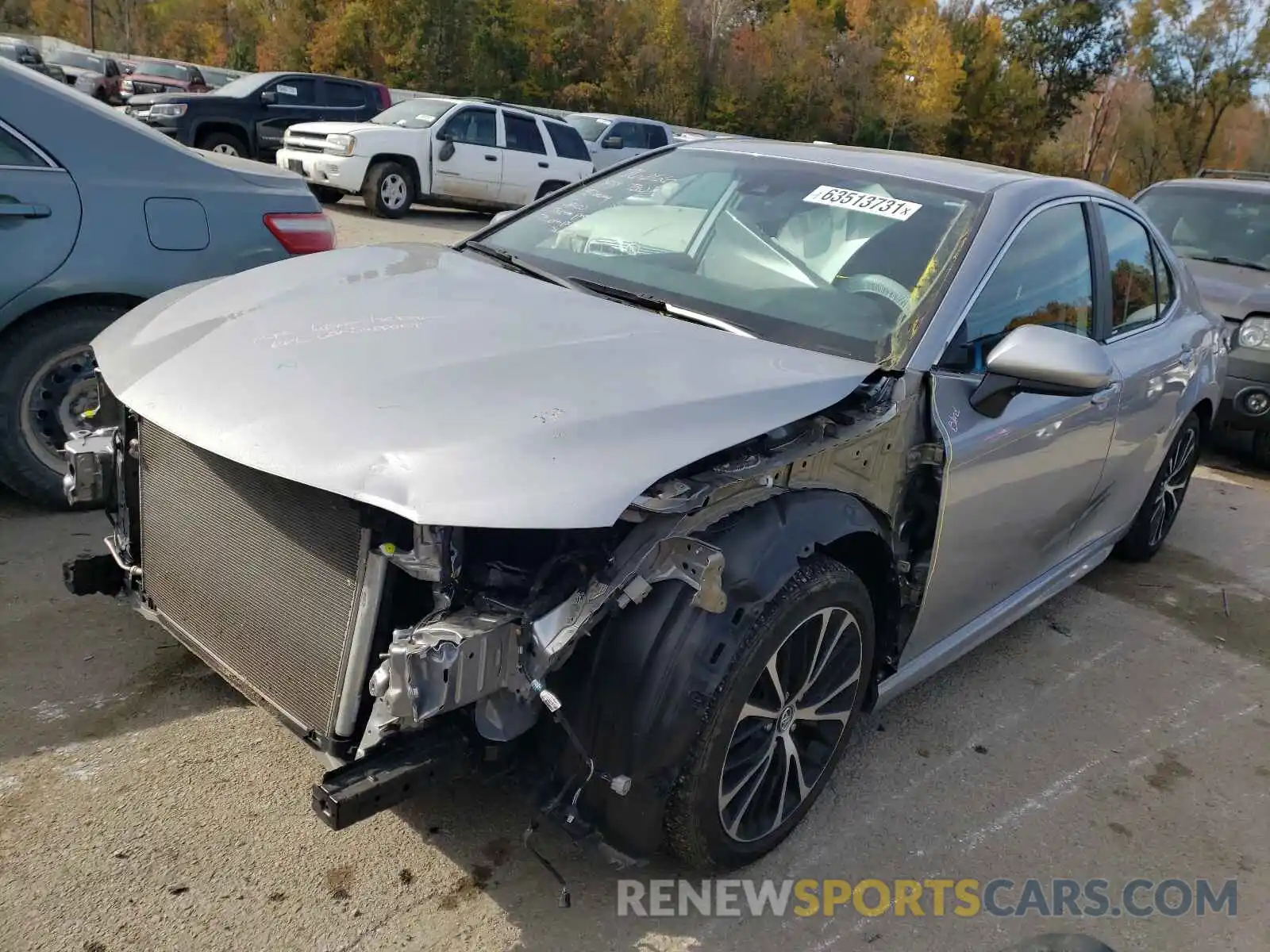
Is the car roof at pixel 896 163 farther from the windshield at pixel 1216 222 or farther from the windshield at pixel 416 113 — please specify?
the windshield at pixel 416 113

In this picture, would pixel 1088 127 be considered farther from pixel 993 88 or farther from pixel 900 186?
pixel 900 186

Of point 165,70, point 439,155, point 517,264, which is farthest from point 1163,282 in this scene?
point 165,70

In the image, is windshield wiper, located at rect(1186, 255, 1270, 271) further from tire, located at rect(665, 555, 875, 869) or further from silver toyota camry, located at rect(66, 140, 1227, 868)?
tire, located at rect(665, 555, 875, 869)

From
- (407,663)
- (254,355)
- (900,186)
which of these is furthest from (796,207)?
(407,663)

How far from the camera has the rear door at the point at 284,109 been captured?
50.9ft

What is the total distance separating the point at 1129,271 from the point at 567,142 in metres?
12.9

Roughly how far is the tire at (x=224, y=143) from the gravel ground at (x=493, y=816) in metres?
12.8

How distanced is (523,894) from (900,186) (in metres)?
2.42

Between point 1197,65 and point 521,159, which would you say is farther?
point 1197,65

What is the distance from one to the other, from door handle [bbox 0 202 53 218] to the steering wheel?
296 cm

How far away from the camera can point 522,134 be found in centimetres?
1505

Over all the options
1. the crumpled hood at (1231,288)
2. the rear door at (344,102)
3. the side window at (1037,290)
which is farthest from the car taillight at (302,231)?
the rear door at (344,102)

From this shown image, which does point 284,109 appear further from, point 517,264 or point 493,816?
point 493,816

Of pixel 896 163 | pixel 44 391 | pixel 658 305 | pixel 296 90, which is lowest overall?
pixel 44 391
